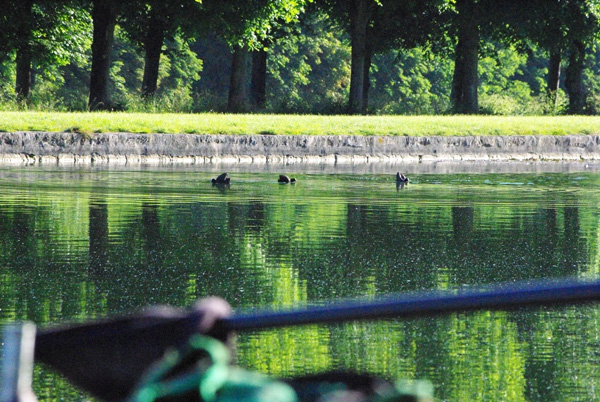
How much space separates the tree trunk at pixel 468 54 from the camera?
39562mm

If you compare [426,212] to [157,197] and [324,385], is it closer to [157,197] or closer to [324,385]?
[157,197]

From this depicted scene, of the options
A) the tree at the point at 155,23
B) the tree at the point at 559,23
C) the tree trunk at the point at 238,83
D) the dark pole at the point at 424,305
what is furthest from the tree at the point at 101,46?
the dark pole at the point at 424,305

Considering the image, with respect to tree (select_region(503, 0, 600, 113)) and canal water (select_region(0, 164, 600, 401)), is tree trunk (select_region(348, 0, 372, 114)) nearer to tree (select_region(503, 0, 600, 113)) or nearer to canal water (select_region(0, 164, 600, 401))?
tree (select_region(503, 0, 600, 113))

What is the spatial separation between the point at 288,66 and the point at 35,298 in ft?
233

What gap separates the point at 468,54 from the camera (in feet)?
135

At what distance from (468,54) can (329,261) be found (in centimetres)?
3386

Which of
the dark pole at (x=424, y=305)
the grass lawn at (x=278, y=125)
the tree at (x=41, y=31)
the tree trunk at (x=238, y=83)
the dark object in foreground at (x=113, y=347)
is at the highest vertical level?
the tree at (x=41, y=31)

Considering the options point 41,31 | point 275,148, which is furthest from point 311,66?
point 275,148

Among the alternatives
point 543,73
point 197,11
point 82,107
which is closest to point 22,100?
point 82,107

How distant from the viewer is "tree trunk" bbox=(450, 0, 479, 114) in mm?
39562

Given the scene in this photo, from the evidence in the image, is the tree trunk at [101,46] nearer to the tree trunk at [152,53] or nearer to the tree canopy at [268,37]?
the tree canopy at [268,37]

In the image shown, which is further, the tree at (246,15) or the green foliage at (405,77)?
the green foliage at (405,77)

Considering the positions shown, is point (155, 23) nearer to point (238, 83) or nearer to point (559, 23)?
point (238, 83)

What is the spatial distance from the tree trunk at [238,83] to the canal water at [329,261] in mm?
18790
